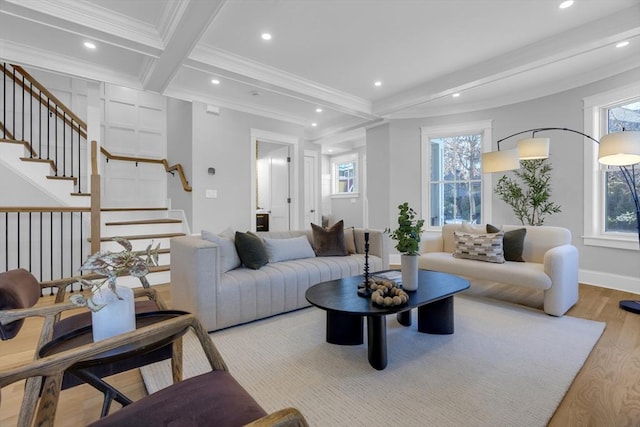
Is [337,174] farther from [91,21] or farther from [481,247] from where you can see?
[91,21]

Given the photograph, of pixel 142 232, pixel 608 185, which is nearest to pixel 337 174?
pixel 142 232

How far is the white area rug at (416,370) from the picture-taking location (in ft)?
5.08

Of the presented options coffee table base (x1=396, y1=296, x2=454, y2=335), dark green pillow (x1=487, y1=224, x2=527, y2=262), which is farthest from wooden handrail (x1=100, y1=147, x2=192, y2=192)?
dark green pillow (x1=487, y1=224, x2=527, y2=262)

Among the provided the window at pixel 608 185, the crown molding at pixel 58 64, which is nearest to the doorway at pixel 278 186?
the crown molding at pixel 58 64

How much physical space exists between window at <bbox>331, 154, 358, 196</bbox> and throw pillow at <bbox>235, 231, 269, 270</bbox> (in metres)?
5.27

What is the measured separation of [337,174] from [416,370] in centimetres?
709

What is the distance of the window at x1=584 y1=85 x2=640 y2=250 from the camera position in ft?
12.2

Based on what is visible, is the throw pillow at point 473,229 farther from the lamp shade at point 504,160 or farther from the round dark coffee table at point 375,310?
the round dark coffee table at point 375,310

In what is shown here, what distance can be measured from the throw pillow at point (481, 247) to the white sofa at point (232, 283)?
1.41 meters

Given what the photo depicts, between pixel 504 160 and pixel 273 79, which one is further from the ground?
pixel 273 79

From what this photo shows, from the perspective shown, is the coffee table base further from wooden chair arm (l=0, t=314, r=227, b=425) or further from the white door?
the white door

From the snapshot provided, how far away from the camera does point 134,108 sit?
18.5ft

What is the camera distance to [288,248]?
3.38 meters

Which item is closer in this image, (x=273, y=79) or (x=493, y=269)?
(x=493, y=269)
